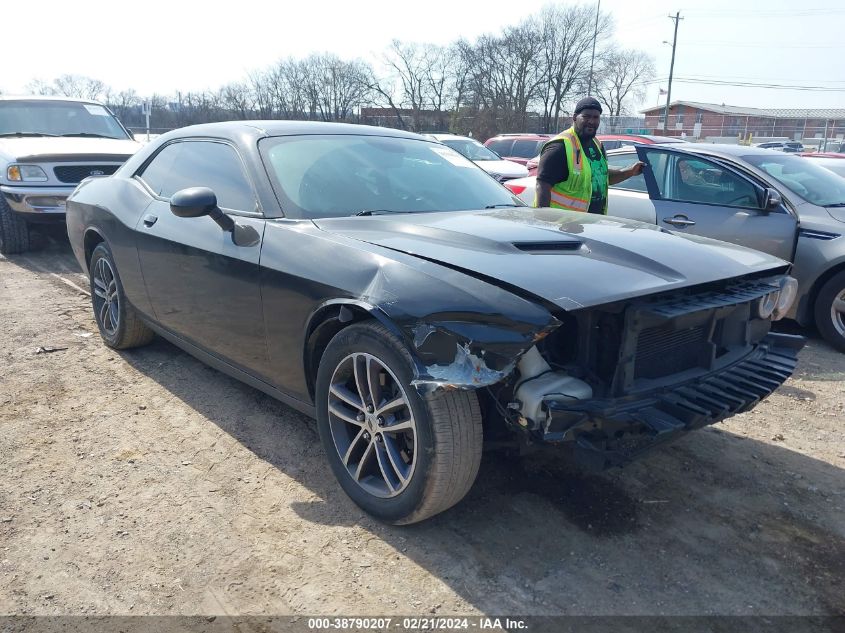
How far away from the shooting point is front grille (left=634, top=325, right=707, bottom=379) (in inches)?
91.6

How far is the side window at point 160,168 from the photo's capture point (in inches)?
154

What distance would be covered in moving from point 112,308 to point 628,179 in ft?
14.3

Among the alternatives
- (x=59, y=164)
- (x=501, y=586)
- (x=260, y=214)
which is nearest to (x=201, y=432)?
(x=260, y=214)

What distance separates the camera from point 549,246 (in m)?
2.57

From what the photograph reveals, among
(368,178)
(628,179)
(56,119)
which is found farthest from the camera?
(56,119)

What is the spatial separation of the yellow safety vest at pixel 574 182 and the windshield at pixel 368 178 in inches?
36.5

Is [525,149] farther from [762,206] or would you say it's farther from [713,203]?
[762,206]

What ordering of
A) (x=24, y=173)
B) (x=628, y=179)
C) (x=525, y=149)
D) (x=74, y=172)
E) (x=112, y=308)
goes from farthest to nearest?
(x=525, y=149)
(x=74, y=172)
(x=24, y=173)
(x=628, y=179)
(x=112, y=308)

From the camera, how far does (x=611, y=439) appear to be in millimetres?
2146

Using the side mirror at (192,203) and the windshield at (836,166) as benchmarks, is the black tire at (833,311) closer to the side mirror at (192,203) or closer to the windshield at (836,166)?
the side mirror at (192,203)

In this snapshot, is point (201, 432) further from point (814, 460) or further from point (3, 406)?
point (814, 460)

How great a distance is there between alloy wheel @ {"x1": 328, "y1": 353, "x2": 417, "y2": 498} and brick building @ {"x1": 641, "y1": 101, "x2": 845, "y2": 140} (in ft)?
140

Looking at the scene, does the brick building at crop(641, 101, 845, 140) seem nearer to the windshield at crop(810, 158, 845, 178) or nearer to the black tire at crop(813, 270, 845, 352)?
the windshield at crop(810, 158, 845, 178)

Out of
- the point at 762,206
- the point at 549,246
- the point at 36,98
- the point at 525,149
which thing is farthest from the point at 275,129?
the point at 525,149
